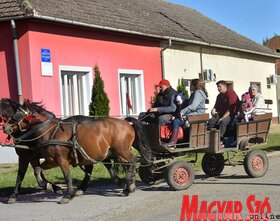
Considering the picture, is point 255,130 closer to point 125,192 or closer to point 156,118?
point 156,118

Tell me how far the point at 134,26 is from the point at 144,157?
903 centimetres

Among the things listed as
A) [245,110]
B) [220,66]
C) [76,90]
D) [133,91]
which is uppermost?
[220,66]

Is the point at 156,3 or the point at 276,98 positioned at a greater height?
the point at 156,3

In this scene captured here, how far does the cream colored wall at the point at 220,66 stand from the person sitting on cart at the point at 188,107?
30.4 ft

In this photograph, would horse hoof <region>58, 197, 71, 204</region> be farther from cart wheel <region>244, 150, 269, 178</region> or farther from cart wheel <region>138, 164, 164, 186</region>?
cart wheel <region>244, 150, 269, 178</region>

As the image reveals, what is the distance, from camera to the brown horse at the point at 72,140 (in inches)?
311

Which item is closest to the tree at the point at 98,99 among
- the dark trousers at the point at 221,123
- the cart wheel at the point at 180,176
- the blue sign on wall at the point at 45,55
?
the blue sign on wall at the point at 45,55

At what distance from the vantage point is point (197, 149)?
9203 mm

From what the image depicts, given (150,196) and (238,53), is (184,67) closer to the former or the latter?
(238,53)

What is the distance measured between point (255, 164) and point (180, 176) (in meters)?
1.85

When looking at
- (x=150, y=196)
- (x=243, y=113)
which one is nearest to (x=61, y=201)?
(x=150, y=196)

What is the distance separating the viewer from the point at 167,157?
9.23 m

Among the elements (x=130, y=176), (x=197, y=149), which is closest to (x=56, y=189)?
(x=130, y=176)

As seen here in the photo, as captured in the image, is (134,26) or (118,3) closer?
(134,26)
